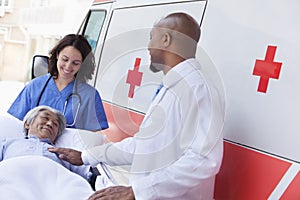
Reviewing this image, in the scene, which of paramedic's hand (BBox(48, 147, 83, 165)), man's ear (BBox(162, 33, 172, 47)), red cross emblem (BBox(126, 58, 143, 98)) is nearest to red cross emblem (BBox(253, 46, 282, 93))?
man's ear (BBox(162, 33, 172, 47))

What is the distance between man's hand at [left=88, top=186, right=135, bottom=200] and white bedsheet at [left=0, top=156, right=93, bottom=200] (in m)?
0.21

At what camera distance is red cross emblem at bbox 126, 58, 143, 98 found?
2.80 metres

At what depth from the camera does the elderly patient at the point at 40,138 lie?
233 centimetres

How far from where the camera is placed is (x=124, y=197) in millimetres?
1599

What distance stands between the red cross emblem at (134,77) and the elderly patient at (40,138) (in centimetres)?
46

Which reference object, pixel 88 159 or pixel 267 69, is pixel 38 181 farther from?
pixel 267 69

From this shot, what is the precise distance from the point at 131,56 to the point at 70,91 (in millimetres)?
486

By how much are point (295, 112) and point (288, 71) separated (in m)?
0.16

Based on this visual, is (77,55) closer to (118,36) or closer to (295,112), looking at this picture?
(118,36)

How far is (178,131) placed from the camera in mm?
1663

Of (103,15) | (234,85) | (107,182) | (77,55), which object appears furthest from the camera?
(103,15)

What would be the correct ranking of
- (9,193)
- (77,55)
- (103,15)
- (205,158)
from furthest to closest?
(103,15), (77,55), (9,193), (205,158)

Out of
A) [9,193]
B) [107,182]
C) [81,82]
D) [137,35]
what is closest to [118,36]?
[137,35]

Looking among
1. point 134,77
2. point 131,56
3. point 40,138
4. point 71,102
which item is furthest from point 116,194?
point 131,56
